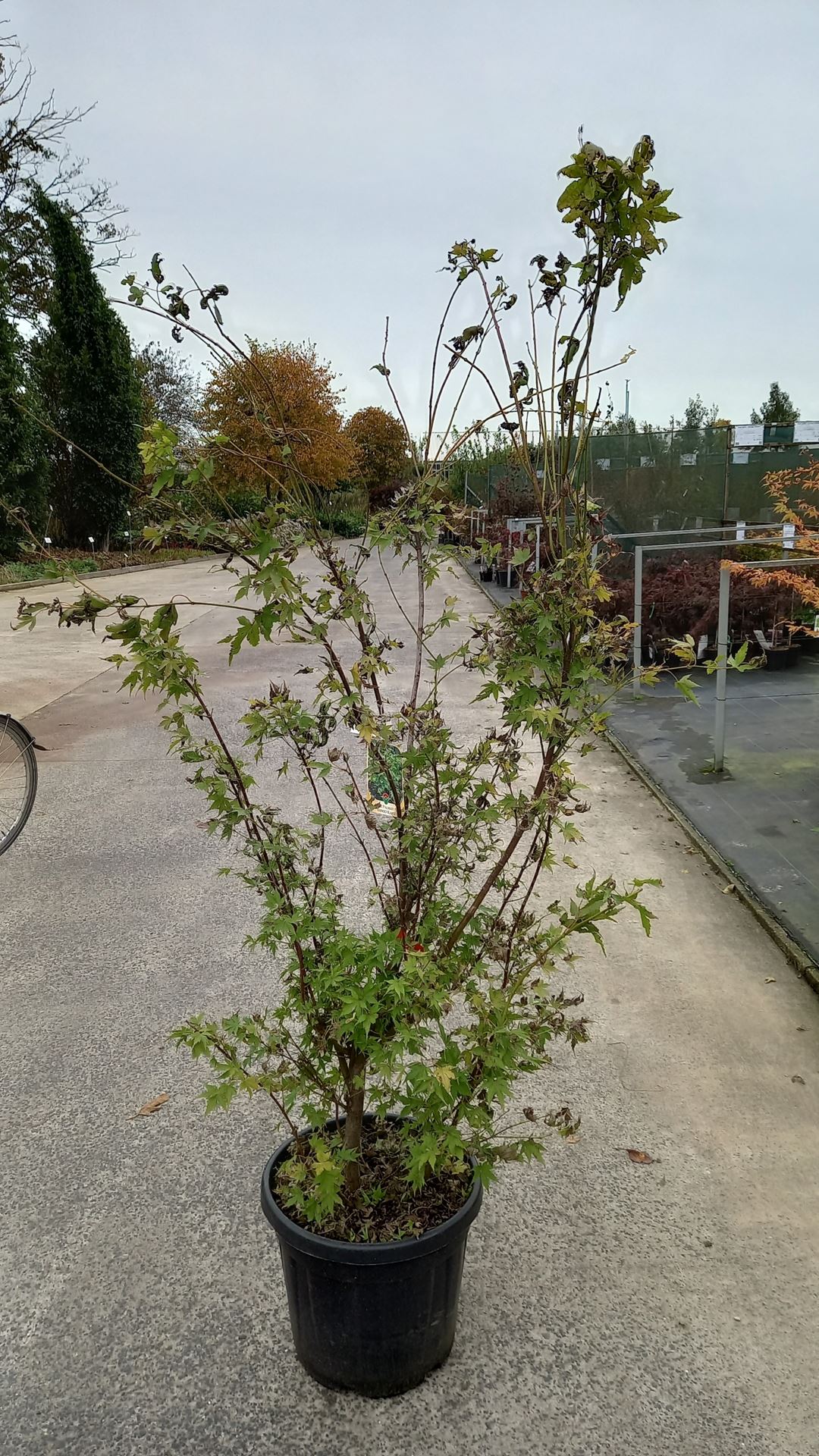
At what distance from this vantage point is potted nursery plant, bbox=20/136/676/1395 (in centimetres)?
158

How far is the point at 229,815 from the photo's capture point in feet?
5.84

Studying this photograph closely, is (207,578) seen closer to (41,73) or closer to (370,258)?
(41,73)

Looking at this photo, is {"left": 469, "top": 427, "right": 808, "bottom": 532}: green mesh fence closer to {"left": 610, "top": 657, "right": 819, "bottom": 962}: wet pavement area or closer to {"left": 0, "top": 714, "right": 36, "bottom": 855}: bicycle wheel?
{"left": 610, "top": 657, "right": 819, "bottom": 962}: wet pavement area

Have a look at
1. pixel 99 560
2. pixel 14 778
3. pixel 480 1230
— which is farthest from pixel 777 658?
pixel 99 560

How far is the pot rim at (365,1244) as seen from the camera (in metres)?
1.69

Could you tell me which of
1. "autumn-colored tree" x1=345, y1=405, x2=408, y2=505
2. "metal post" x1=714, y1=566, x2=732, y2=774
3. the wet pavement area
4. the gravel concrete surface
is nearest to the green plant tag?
the gravel concrete surface

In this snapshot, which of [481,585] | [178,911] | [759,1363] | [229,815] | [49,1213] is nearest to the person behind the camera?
[229,815]

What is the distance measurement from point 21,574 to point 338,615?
1807 centimetres

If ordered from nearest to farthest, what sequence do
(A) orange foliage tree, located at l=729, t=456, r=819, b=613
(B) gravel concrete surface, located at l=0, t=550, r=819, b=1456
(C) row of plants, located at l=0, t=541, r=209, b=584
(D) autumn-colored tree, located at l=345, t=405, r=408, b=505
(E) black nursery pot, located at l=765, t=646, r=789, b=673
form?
(B) gravel concrete surface, located at l=0, t=550, r=819, b=1456 → (A) orange foliage tree, located at l=729, t=456, r=819, b=613 → (E) black nursery pot, located at l=765, t=646, r=789, b=673 → (C) row of plants, located at l=0, t=541, r=209, b=584 → (D) autumn-colored tree, located at l=345, t=405, r=408, b=505

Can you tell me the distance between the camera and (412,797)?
1.83 m

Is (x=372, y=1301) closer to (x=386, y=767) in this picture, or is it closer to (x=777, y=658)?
(x=386, y=767)

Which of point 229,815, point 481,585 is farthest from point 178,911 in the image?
point 481,585

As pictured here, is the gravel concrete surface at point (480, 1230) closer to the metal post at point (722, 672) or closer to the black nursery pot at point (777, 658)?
the metal post at point (722, 672)

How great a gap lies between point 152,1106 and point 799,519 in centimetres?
590
